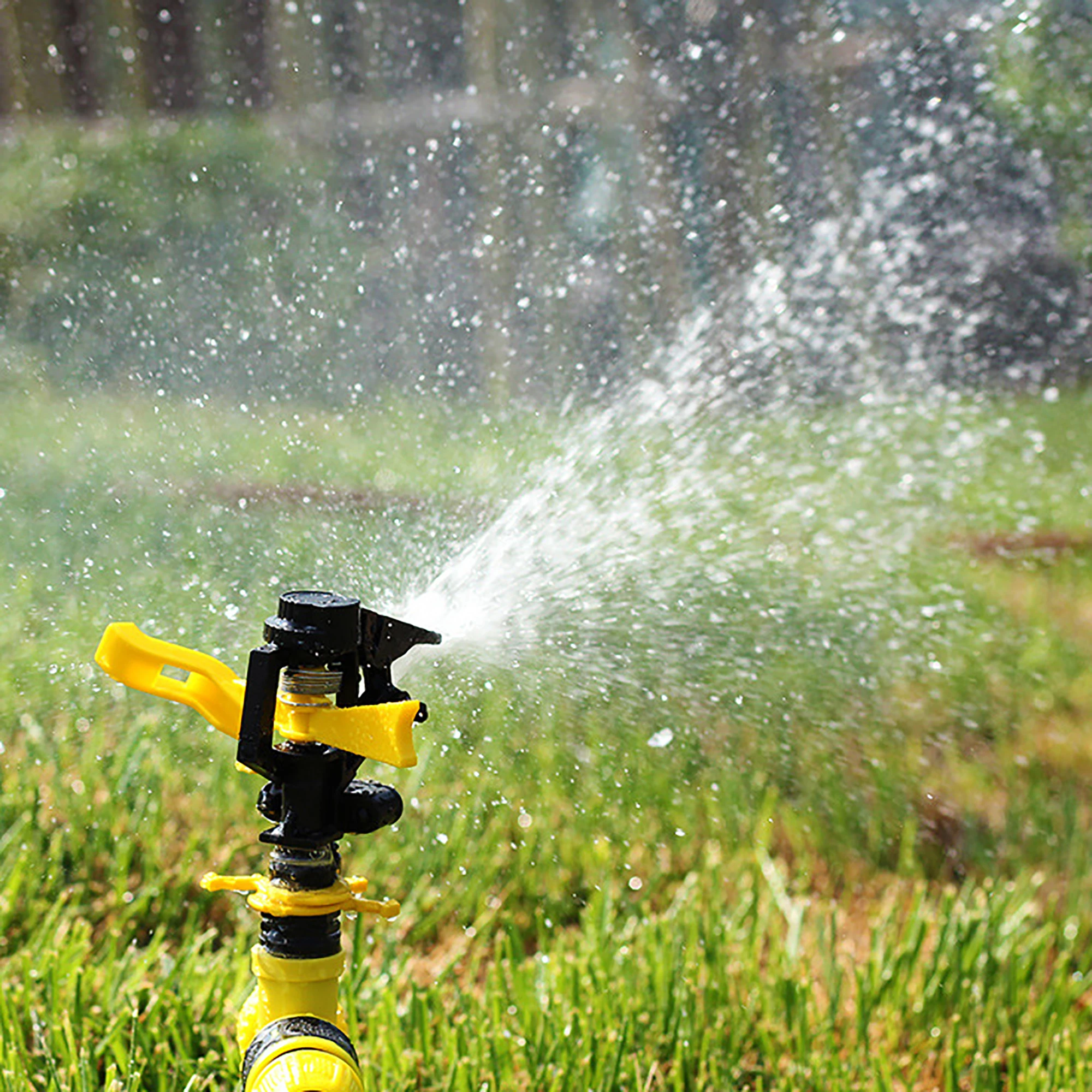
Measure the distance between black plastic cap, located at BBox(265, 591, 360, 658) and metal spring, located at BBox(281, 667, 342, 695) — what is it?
1 centimetres

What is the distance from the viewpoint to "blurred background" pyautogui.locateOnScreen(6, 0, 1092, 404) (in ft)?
9.75

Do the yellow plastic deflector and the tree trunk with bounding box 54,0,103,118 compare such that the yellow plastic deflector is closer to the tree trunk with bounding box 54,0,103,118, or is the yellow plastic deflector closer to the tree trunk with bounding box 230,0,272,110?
the tree trunk with bounding box 230,0,272,110

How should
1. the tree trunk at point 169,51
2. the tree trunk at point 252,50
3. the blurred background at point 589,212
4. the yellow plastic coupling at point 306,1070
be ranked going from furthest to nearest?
the tree trunk at point 169,51 < the tree trunk at point 252,50 < the blurred background at point 589,212 < the yellow plastic coupling at point 306,1070

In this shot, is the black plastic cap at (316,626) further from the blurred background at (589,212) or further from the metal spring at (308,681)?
the blurred background at (589,212)

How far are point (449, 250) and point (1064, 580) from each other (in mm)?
1720

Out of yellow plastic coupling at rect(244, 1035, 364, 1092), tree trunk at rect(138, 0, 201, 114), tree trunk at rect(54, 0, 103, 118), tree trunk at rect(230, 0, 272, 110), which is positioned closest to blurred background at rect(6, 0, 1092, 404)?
tree trunk at rect(230, 0, 272, 110)

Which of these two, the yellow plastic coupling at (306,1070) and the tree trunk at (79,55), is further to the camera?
the tree trunk at (79,55)

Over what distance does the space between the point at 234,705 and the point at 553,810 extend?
995 mm

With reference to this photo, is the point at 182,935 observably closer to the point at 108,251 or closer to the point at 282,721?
the point at 282,721

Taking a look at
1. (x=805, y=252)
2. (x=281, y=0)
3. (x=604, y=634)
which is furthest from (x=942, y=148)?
(x=281, y=0)

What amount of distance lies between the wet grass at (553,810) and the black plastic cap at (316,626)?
0.47 m

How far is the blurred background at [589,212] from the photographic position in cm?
297

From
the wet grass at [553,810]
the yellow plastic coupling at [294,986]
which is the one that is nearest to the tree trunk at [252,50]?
the wet grass at [553,810]

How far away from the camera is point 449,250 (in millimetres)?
3355
